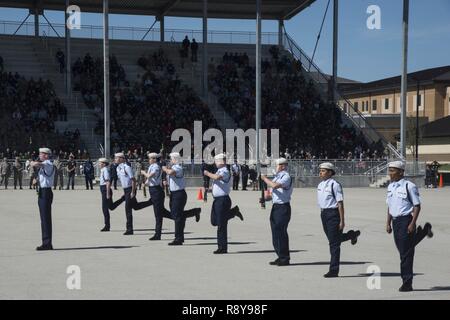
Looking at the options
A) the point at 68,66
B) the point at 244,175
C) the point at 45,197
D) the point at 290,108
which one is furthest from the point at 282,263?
the point at 290,108

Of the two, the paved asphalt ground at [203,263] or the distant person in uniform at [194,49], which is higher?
the distant person in uniform at [194,49]

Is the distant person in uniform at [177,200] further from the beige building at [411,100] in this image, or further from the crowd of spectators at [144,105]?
the beige building at [411,100]

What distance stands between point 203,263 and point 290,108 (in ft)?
118

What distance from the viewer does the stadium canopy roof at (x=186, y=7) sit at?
171ft

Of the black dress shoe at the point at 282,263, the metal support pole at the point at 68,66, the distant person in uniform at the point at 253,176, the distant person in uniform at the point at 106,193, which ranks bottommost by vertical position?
the distant person in uniform at the point at 253,176

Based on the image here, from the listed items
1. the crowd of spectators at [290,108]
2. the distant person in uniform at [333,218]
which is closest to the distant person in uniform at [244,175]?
the crowd of spectators at [290,108]

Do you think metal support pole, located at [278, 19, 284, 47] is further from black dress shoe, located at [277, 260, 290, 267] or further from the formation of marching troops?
black dress shoe, located at [277, 260, 290, 267]

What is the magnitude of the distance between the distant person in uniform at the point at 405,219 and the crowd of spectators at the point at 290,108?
100 feet

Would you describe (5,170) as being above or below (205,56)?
below

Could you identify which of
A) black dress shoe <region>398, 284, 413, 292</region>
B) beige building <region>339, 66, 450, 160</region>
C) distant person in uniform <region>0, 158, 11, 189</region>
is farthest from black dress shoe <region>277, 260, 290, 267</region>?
beige building <region>339, 66, 450, 160</region>

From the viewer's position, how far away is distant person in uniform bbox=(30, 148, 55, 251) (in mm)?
13734

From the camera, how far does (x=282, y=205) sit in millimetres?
12055

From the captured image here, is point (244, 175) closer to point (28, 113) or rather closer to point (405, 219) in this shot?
point (28, 113)

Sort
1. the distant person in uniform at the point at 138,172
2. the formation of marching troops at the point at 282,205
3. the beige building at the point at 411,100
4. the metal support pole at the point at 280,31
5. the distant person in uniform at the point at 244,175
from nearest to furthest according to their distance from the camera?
the formation of marching troops at the point at 282,205, the distant person in uniform at the point at 138,172, the distant person in uniform at the point at 244,175, the metal support pole at the point at 280,31, the beige building at the point at 411,100
